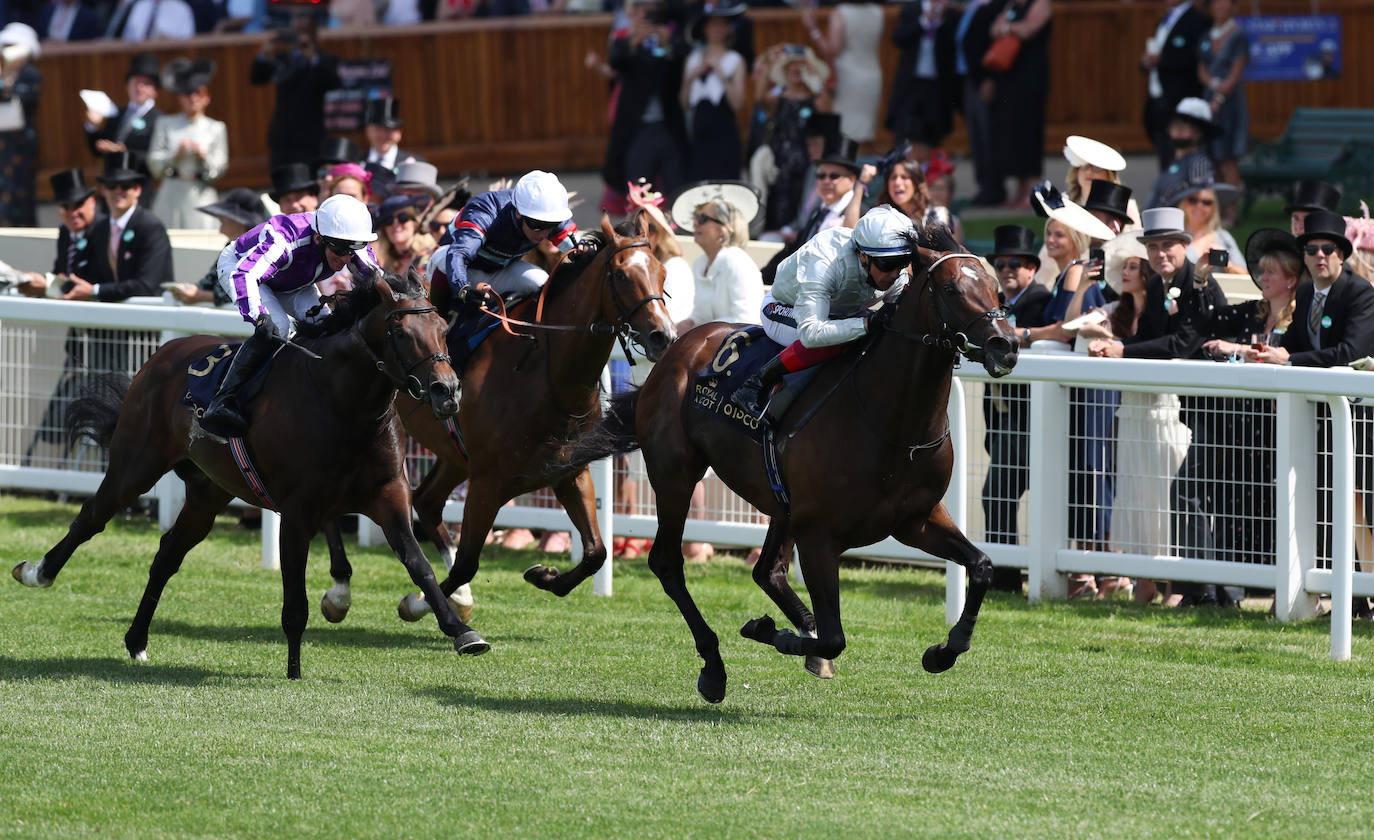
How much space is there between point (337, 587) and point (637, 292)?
5.81 ft

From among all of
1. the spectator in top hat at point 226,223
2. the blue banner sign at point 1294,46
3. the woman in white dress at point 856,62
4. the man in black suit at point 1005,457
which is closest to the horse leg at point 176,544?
the spectator in top hat at point 226,223

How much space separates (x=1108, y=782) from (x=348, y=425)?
11.0 feet

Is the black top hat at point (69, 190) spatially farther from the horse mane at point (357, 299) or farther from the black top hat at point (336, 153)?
the horse mane at point (357, 299)

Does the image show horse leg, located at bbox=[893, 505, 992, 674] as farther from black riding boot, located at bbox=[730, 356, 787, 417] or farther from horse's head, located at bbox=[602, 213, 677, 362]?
horse's head, located at bbox=[602, 213, 677, 362]

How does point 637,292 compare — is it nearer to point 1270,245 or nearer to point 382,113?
point 1270,245

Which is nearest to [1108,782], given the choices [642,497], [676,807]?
[676,807]

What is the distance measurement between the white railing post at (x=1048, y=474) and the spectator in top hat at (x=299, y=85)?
8.76m

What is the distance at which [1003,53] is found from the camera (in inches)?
653

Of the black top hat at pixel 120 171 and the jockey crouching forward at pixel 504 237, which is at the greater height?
the black top hat at pixel 120 171

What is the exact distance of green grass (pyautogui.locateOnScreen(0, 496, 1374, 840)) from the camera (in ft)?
20.3

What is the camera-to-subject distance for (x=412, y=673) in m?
8.52

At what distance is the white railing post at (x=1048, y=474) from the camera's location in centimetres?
977

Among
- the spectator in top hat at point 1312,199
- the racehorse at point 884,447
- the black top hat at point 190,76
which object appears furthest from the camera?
the black top hat at point 190,76

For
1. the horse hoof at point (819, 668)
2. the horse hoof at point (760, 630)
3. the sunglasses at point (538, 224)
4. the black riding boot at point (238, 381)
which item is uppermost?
the sunglasses at point (538, 224)
